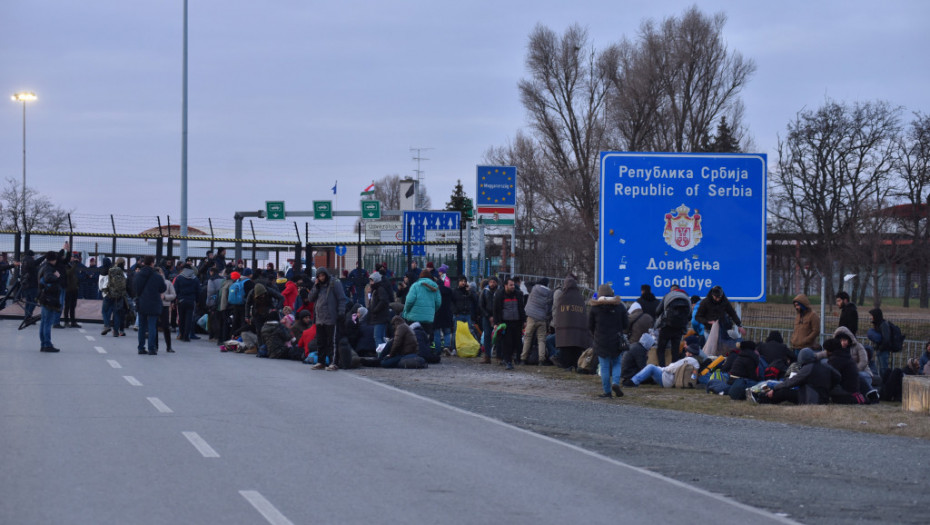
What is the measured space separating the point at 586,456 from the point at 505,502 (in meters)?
2.68

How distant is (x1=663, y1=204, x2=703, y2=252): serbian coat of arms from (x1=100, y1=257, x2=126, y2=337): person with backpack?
12191 millimetres

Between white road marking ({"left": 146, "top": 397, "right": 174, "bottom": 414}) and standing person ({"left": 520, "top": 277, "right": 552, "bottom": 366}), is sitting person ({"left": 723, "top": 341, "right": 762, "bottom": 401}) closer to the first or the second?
standing person ({"left": 520, "top": 277, "right": 552, "bottom": 366})

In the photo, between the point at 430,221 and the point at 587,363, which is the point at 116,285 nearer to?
the point at 587,363

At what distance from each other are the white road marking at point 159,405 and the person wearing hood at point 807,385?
8.81 m

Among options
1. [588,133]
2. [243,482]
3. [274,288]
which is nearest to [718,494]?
[243,482]

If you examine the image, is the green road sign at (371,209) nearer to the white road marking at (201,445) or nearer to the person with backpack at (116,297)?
the person with backpack at (116,297)

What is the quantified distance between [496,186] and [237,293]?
21.5 feet

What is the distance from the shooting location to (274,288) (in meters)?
23.5

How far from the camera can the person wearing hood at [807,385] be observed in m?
16.1

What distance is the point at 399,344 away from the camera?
20547 mm

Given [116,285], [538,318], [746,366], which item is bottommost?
[746,366]

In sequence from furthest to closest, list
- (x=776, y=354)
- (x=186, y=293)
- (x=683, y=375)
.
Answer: (x=186, y=293)
(x=683, y=375)
(x=776, y=354)

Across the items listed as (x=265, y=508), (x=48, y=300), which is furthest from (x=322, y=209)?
(x=265, y=508)

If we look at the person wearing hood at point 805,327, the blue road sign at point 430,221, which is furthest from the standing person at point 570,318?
the blue road sign at point 430,221
